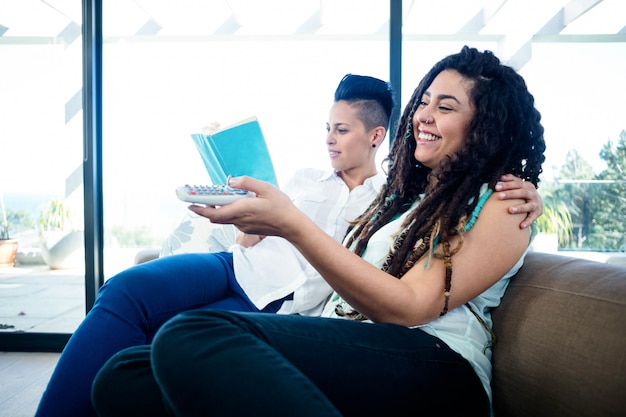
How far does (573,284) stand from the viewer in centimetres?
97

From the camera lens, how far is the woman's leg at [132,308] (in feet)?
3.65

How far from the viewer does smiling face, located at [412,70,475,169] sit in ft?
3.86

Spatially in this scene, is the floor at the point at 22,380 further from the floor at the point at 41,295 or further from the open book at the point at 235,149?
the open book at the point at 235,149

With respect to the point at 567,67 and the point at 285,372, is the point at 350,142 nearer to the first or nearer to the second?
the point at 285,372

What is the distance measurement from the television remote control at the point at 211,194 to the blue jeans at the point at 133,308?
416 mm

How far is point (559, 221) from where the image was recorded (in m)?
2.56

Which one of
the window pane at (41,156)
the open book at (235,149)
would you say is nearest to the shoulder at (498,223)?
the open book at (235,149)

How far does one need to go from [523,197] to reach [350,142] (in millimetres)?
940

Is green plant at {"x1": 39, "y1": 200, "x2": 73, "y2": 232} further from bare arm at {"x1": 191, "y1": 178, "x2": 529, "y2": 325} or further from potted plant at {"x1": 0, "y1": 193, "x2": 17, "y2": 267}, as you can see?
bare arm at {"x1": 191, "y1": 178, "x2": 529, "y2": 325}

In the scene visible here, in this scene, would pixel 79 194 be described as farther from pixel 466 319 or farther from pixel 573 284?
pixel 573 284

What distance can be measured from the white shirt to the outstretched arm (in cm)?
67

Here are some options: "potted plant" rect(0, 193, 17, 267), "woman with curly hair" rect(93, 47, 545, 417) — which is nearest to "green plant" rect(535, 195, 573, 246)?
"woman with curly hair" rect(93, 47, 545, 417)

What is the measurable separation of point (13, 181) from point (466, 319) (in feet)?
8.85

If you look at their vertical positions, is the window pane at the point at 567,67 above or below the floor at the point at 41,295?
above
